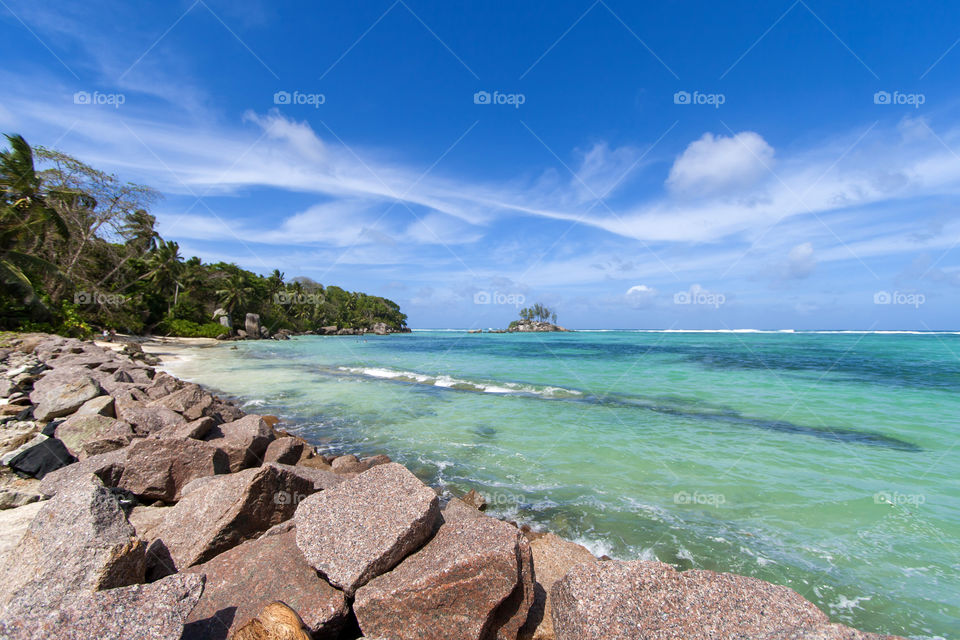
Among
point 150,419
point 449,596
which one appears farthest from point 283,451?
point 449,596

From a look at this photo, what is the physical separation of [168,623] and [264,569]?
1.41 metres

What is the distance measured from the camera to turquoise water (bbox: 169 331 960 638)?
18.2 ft

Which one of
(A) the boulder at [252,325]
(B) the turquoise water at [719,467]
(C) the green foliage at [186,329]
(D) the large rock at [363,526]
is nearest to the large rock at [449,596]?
(D) the large rock at [363,526]

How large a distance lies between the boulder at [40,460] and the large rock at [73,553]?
3.80 m

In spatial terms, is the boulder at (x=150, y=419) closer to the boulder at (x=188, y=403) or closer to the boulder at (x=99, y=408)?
the boulder at (x=99, y=408)

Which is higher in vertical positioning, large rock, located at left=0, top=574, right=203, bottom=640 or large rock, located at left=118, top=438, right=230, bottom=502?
large rock, located at left=0, top=574, right=203, bottom=640

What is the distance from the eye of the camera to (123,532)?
10.8 feet

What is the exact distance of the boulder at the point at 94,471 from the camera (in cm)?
544

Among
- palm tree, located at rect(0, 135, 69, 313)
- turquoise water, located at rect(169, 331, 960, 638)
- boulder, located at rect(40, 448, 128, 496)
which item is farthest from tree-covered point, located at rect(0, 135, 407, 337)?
boulder, located at rect(40, 448, 128, 496)

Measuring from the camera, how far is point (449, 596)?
323 centimetres

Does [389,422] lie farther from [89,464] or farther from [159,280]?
[159,280]

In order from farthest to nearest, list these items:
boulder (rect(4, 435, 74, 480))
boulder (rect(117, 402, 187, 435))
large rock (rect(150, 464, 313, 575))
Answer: boulder (rect(117, 402, 187, 435)) < boulder (rect(4, 435, 74, 480)) < large rock (rect(150, 464, 313, 575))

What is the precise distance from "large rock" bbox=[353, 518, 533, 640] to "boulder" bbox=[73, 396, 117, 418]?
7.99 m

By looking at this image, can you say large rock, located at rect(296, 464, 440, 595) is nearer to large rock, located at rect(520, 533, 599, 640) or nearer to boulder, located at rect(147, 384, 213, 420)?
large rock, located at rect(520, 533, 599, 640)
